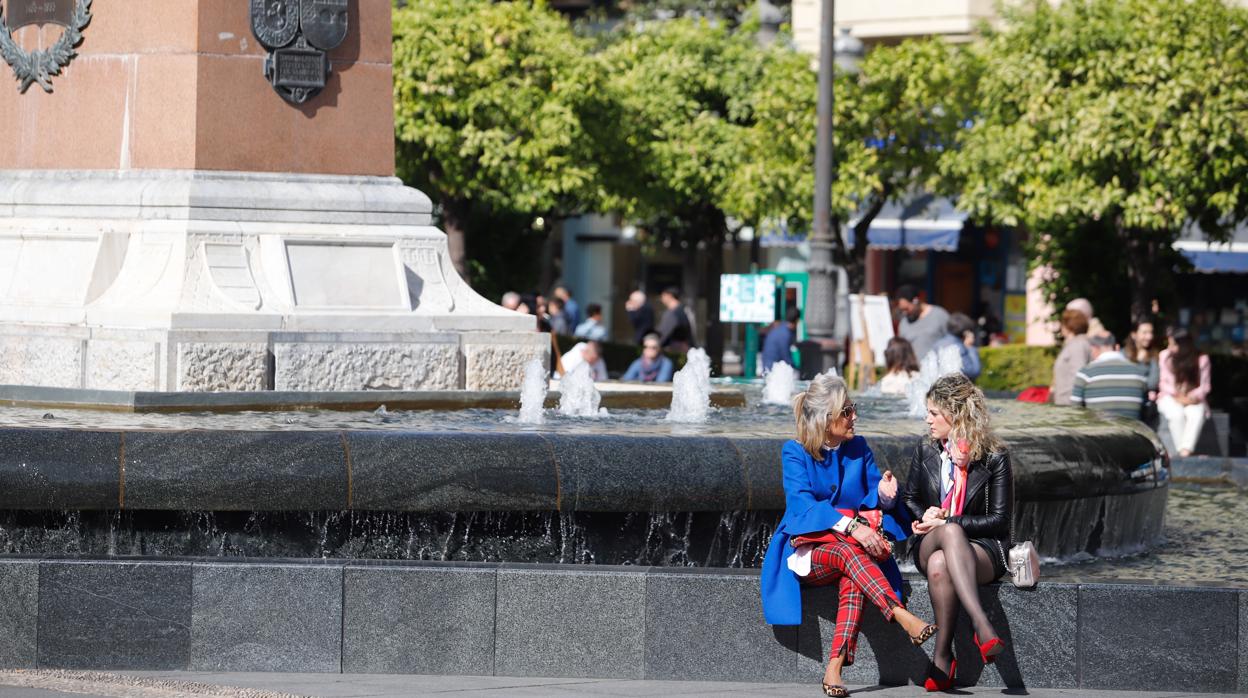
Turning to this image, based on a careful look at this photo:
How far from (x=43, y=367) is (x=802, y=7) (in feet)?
106

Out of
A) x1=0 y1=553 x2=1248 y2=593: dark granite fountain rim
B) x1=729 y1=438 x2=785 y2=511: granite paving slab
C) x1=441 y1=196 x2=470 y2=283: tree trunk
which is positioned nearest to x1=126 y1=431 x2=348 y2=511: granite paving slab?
x1=0 y1=553 x2=1248 y2=593: dark granite fountain rim

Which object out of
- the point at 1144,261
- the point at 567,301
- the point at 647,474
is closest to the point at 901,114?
the point at 1144,261

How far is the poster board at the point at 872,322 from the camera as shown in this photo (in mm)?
25062

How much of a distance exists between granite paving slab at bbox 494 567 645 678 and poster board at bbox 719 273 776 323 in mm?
17955

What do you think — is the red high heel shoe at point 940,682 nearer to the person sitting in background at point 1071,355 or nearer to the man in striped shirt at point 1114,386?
the man in striped shirt at point 1114,386

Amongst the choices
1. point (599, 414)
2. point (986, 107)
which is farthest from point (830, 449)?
point (986, 107)

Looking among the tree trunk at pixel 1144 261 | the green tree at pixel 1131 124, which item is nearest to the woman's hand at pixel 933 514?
the green tree at pixel 1131 124

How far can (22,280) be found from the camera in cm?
1284

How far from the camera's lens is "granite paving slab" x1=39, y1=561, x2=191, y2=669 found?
29.1 ft

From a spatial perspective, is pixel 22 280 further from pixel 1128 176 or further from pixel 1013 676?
pixel 1128 176

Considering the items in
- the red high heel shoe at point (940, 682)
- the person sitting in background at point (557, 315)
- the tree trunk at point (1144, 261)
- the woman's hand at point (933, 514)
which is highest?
the tree trunk at point (1144, 261)

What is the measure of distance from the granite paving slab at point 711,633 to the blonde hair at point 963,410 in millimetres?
981

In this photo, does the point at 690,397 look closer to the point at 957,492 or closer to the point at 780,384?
the point at 780,384

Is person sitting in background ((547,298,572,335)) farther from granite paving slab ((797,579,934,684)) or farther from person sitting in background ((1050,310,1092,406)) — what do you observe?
granite paving slab ((797,579,934,684))
